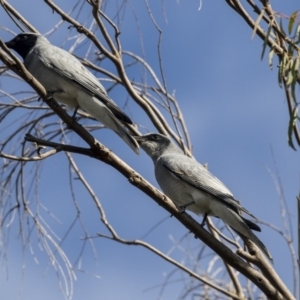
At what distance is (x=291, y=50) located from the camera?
414cm

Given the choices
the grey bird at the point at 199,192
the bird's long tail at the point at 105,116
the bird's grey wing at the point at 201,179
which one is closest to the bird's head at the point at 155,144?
the grey bird at the point at 199,192

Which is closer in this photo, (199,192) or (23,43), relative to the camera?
(199,192)

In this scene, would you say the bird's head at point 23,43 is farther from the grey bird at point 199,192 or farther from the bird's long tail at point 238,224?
the bird's long tail at point 238,224

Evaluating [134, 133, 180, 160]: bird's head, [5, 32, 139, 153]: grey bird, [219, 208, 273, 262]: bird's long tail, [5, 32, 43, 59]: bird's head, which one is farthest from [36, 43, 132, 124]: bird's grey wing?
[134, 133, 180, 160]: bird's head

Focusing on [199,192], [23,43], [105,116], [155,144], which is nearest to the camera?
[105,116]

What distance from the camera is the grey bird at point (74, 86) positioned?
5.05 meters

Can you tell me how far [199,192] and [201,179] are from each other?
0.11m

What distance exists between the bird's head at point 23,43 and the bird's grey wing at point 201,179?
165cm

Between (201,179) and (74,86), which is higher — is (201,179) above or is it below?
below

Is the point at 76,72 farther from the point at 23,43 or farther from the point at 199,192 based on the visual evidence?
the point at 199,192

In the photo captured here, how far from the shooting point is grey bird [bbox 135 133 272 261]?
5.24 metres

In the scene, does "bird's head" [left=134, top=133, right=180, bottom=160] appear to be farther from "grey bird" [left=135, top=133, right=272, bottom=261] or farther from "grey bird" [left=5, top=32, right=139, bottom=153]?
"grey bird" [left=5, top=32, right=139, bottom=153]

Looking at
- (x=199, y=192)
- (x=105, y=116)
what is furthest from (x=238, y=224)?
(x=105, y=116)

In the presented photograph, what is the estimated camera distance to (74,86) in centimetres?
528
